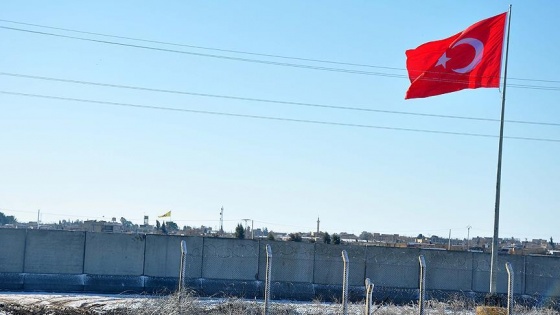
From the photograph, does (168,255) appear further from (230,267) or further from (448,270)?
(448,270)

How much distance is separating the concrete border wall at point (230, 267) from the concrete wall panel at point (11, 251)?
0.10 feet

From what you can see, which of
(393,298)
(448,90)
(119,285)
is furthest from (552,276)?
(119,285)

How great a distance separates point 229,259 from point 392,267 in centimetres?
553

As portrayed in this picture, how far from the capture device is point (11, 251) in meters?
25.9

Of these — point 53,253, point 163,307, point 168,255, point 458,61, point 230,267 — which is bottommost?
point 163,307

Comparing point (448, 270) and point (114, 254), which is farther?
point (448, 270)

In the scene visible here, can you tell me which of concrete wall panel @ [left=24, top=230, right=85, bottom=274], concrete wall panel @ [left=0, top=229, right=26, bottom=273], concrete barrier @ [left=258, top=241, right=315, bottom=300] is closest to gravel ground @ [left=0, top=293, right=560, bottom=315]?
concrete wall panel @ [left=0, top=229, right=26, bottom=273]

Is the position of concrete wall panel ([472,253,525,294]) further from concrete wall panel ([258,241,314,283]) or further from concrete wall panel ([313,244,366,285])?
concrete wall panel ([258,241,314,283])

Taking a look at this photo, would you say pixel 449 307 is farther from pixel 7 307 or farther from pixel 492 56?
pixel 7 307

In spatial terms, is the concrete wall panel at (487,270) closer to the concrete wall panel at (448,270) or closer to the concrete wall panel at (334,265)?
the concrete wall panel at (448,270)

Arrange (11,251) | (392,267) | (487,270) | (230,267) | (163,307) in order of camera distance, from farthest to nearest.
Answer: (487,270)
(392,267)
(230,267)
(11,251)
(163,307)

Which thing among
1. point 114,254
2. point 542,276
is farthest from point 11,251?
point 542,276

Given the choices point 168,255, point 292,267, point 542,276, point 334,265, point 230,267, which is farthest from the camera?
point 542,276

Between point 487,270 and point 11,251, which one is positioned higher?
point 487,270
